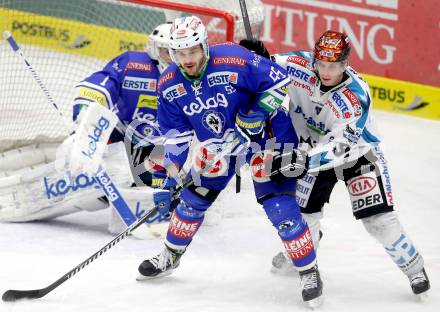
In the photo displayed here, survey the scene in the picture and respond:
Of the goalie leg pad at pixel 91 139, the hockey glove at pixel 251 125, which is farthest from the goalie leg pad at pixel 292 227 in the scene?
the goalie leg pad at pixel 91 139

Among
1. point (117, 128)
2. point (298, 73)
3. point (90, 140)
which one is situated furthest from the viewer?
point (117, 128)

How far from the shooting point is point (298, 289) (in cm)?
481

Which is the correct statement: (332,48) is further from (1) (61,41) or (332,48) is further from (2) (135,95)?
(1) (61,41)

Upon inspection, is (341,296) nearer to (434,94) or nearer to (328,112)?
(328,112)

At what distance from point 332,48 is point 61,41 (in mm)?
3775

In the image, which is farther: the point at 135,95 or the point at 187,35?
the point at 135,95

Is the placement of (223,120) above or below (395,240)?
above

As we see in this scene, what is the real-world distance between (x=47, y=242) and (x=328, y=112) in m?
1.66

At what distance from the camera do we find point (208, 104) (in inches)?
179

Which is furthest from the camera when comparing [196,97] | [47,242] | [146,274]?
[47,242]

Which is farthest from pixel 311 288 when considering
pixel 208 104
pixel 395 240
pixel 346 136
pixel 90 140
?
pixel 90 140

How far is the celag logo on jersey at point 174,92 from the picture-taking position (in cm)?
454

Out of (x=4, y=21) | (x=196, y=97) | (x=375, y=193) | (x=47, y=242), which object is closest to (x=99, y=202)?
(x=47, y=242)

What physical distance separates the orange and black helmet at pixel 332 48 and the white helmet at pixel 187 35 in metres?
0.46
